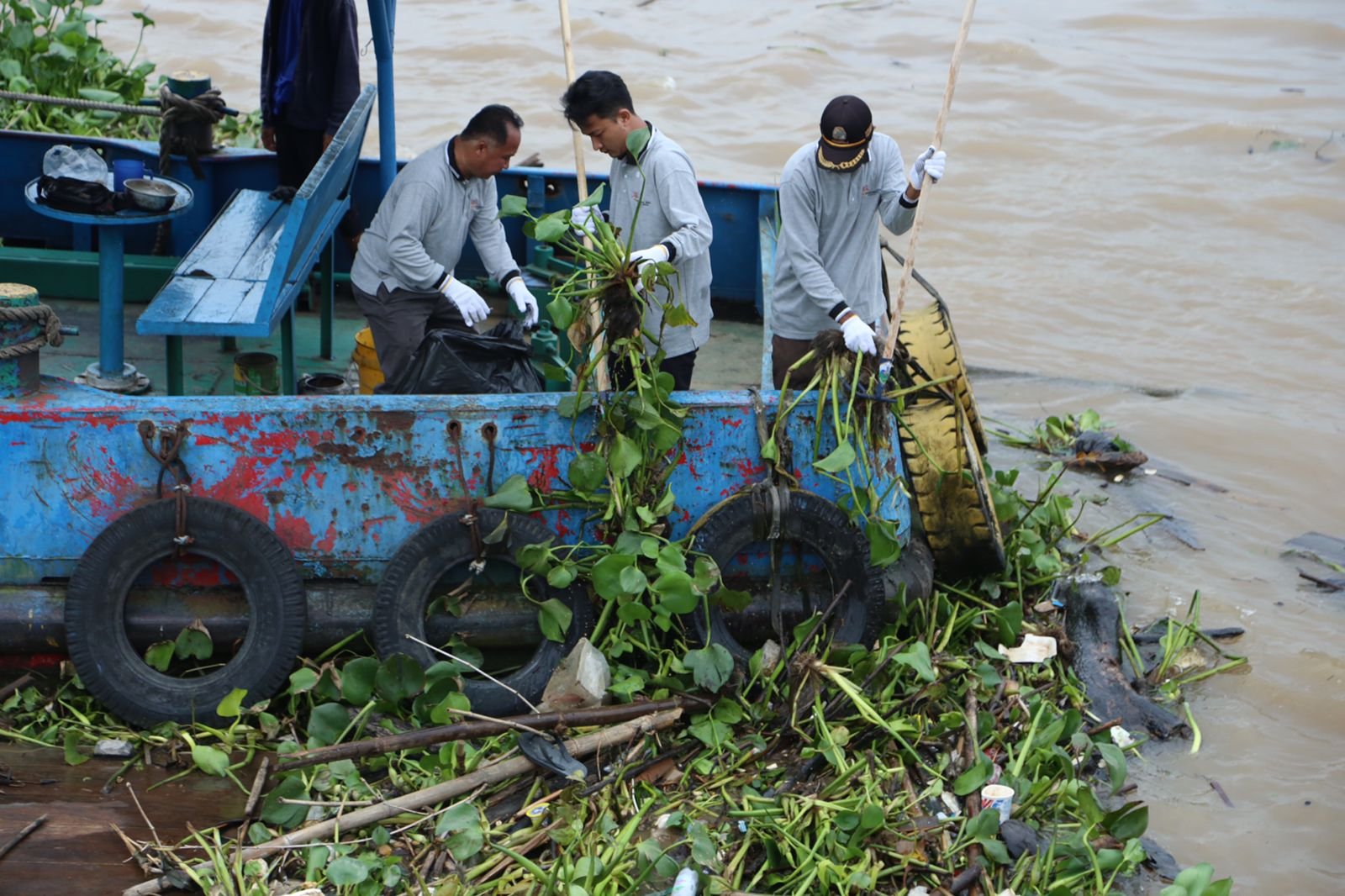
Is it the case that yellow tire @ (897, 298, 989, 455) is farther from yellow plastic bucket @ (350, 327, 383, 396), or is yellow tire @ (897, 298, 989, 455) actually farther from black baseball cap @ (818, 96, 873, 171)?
yellow plastic bucket @ (350, 327, 383, 396)

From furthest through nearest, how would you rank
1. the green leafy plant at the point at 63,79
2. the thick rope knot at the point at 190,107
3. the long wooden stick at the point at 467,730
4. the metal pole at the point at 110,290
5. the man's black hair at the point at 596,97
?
the green leafy plant at the point at 63,79, the thick rope knot at the point at 190,107, the metal pole at the point at 110,290, the man's black hair at the point at 596,97, the long wooden stick at the point at 467,730

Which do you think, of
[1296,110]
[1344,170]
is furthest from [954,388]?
[1296,110]

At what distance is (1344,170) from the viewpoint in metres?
12.2

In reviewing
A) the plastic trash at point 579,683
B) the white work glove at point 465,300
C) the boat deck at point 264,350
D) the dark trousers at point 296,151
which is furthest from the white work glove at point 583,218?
the dark trousers at point 296,151

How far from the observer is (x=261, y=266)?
5438 mm

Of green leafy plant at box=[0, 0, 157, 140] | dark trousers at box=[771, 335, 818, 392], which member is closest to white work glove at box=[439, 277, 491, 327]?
dark trousers at box=[771, 335, 818, 392]

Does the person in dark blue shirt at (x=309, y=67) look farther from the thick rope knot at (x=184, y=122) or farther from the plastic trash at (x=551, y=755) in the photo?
the plastic trash at (x=551, y=755)

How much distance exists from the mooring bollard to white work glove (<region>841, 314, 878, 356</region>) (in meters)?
2.58

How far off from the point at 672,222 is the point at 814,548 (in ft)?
4.06

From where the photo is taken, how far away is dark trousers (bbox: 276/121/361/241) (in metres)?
6.36

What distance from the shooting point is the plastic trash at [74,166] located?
201 inches

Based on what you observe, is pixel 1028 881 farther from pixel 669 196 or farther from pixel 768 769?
pixel 669 196

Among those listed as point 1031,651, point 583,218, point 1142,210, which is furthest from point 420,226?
point 1142,210

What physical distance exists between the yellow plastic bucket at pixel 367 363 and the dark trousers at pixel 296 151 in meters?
0.97
